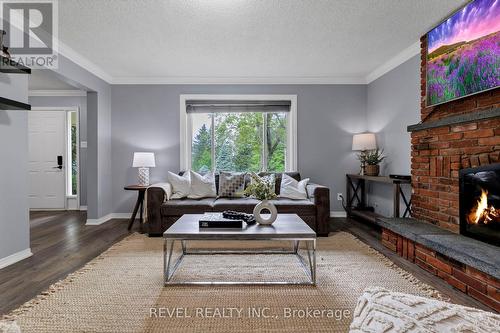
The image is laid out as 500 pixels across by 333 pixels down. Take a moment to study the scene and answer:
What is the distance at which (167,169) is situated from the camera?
16.3 feet

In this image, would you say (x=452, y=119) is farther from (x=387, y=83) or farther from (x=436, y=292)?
(x=387, y=83)

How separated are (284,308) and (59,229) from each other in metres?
3.71

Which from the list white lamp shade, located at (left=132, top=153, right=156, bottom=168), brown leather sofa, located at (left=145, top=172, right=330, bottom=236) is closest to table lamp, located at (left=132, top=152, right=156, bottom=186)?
white lamp shade, located at (left=132, top=153, right=156, bottom=168)

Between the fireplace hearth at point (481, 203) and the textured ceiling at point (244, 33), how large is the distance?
1577mm

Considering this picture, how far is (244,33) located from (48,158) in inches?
192

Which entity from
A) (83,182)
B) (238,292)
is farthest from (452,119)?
(83,182)

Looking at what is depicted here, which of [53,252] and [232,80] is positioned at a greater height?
[232,80]

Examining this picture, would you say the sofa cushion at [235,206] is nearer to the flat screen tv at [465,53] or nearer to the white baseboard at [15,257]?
the white baseboard at [15,257]

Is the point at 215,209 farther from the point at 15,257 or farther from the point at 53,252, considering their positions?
the point at 15,257

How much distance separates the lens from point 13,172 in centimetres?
282

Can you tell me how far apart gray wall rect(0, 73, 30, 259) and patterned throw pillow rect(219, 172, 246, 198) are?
231 cm

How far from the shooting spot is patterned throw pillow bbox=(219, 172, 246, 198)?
168 inches

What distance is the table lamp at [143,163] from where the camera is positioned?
14.6ft

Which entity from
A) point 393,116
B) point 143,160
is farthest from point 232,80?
point 393,116
